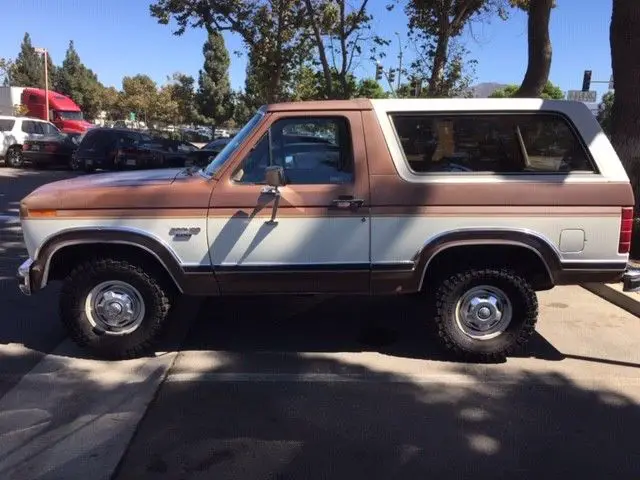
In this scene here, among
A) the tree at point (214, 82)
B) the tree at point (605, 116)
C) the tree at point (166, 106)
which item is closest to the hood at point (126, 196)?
the tree at point (605, 116)

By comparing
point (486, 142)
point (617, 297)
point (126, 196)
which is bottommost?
point (617, 297)

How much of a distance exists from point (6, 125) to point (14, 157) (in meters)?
1.08

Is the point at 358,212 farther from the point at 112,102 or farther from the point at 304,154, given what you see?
the point at 112,102

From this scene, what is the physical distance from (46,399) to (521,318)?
3.34 m

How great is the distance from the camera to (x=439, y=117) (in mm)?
4387

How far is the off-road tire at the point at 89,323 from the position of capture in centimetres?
441

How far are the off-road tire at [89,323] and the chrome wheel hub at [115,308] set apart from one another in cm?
4

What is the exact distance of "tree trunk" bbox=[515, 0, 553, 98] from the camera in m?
11.3

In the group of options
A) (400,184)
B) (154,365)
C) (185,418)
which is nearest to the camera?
(185,418)

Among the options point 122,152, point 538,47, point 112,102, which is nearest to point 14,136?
point 122,152

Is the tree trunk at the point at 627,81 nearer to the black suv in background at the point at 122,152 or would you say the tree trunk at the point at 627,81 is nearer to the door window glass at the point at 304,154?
the door window glass at the point at 304,154

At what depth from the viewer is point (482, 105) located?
4414 millimetres

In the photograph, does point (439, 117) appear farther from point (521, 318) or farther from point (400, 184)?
point (521, 318)

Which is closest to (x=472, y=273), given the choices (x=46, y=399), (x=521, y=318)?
(x=521, y=318)
